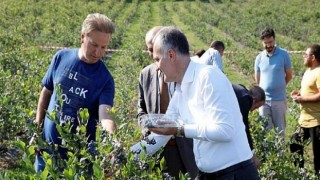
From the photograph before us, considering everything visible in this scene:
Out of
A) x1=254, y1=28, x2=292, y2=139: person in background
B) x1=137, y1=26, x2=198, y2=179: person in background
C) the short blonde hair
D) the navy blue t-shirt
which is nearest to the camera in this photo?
the short blonde hair

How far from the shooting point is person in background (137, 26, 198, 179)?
325 cm

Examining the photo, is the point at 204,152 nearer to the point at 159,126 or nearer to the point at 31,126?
the point at 159,126

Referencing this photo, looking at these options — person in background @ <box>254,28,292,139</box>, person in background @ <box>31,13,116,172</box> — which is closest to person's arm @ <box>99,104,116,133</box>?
person in background @ <box>31,13,116,172</box>

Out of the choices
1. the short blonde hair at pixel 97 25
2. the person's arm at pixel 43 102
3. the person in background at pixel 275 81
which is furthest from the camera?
the person in background at pixel 275 81

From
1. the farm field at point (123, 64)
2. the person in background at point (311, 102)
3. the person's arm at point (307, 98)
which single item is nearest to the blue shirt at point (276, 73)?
the farm field at point (123, 64)

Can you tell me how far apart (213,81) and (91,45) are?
776 millimetres

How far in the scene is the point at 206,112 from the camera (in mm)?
2234

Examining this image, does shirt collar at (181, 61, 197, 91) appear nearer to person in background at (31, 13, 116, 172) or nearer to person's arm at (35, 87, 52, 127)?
person in background at (31, 13, 116, 172)

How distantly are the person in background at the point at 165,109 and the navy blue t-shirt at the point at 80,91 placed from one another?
52 centimetres

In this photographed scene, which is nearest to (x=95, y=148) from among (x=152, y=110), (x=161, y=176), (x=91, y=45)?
(x=161, y=176)

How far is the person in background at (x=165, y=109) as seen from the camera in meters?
3.25

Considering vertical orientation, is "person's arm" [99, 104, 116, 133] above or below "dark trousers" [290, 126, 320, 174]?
above

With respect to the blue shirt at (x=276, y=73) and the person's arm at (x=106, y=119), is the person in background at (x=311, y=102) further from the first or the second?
the person's arm at (x=106, y=119)

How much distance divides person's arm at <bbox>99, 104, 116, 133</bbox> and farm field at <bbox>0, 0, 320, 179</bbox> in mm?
74
